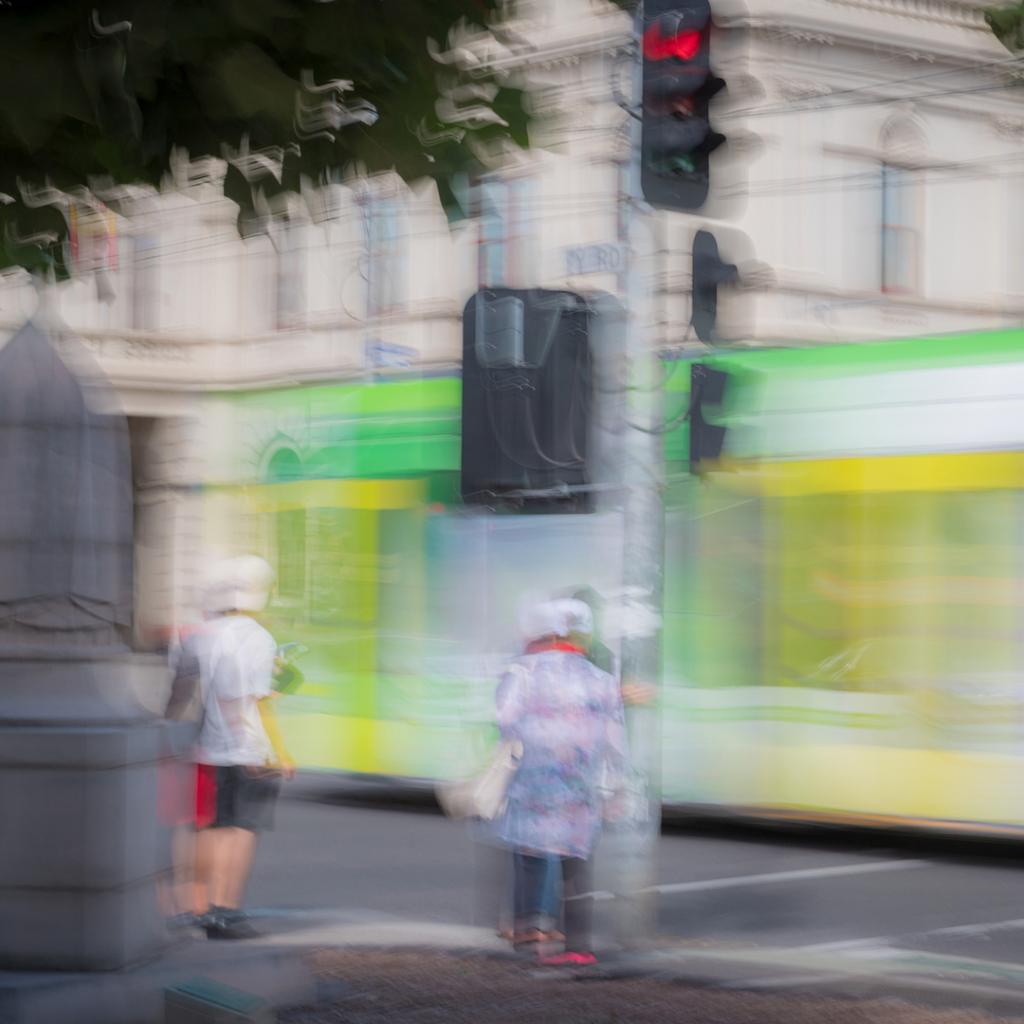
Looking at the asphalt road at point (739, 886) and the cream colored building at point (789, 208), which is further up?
the cream colored building at point (789, 208)

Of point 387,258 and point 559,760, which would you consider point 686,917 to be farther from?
point 387,258

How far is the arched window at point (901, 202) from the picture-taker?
27078 millimetres

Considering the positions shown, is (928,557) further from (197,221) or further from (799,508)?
(197,221)

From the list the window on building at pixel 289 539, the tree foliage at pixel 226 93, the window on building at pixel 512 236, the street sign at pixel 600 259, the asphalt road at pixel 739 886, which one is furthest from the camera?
the window on building at pixel 512 236

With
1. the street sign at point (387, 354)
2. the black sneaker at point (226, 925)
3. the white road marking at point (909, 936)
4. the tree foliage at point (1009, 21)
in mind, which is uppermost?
the street sign at point (387, 354)

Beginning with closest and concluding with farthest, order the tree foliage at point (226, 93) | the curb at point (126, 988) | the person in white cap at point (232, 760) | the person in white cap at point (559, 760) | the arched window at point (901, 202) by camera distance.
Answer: the tree foliage at point (226, 93), the curb at point (126, 988), the person in white cap at point (559, 760), the person in white cap at point (232, 760), the arched window at point (901, 202)

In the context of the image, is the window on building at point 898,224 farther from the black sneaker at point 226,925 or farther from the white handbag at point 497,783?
the white handbag at point 497,783

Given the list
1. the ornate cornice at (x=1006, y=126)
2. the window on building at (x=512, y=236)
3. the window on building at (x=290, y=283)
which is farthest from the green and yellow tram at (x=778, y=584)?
the window on building at (x=290, y=283)

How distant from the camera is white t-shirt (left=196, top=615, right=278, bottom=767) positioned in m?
9.75

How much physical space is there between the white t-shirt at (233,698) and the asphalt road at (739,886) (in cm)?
104

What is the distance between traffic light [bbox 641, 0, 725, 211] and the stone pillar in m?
2.73

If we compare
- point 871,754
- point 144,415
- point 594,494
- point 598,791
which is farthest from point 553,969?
point 144,415

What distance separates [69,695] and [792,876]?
6587 mm

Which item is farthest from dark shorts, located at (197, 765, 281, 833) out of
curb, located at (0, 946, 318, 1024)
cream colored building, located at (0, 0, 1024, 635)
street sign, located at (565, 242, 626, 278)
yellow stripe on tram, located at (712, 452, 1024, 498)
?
cream colored building, located at (0, 0, 1024, 635)
